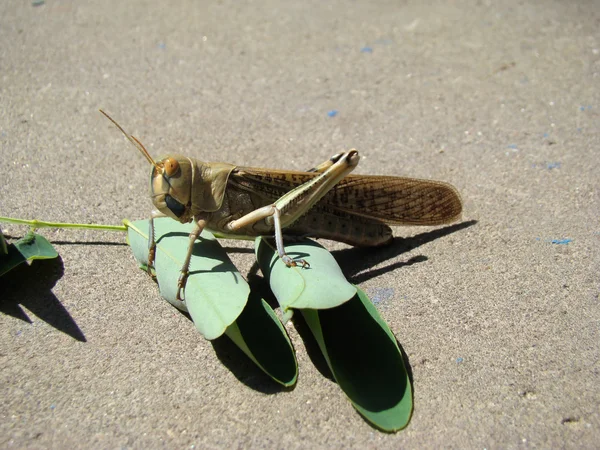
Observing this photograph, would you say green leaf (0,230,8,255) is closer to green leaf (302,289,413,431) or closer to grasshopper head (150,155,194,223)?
A: grasshopper head (150,155,194,223)

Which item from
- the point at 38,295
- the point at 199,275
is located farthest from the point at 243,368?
the point at 38,295

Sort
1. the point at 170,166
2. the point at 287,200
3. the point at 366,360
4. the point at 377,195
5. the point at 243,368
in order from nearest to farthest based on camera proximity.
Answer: the point at 366,360
the point at 243,368
the point at 170,166
the point at 287,200
the point at 377,195

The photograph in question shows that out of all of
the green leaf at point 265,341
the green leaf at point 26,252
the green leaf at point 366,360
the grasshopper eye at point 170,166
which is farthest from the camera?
the green leaf at point 26,252

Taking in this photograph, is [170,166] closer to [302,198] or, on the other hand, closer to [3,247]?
[302,198]

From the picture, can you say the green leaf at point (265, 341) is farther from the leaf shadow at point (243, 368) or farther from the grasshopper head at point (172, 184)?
the grasshopper head at point (172, 184)

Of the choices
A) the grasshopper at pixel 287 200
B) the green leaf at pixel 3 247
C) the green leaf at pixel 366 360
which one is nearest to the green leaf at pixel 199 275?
the grasshopper at pixel 287 200

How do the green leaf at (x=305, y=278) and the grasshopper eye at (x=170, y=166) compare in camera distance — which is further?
the grasshopper eye at (x=170, y=166)

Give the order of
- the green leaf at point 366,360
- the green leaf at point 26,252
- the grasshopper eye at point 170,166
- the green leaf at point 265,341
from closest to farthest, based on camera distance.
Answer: the green leaf at point 366,360, the green leaf at point 265,341, the grasshopper eye at point 170,166, the green leaf at point 26,252
